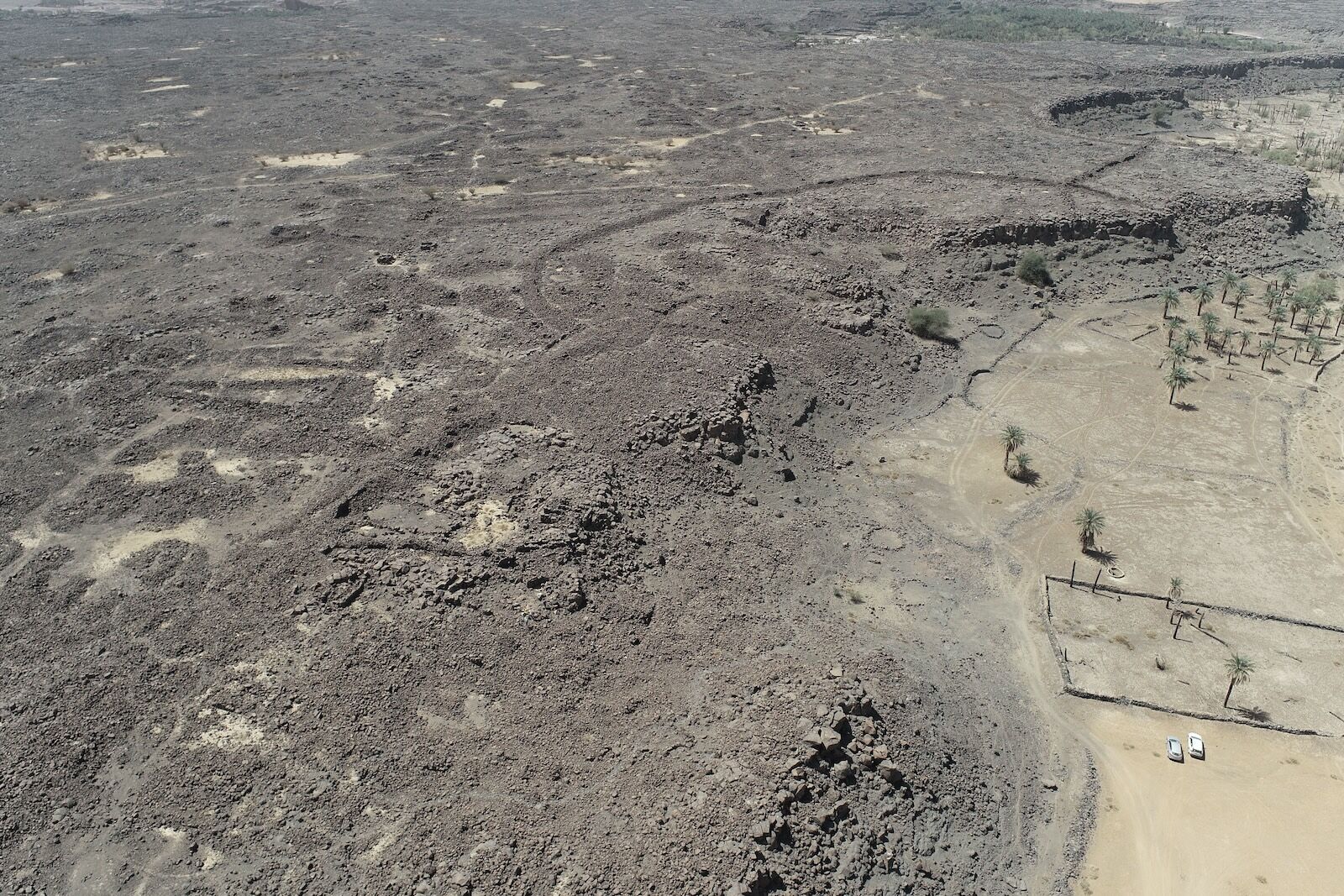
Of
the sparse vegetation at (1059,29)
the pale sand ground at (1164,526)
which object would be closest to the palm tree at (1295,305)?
the pale sand ground at (1164,526)

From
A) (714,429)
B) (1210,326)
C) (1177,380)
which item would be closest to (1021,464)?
(1177,380)

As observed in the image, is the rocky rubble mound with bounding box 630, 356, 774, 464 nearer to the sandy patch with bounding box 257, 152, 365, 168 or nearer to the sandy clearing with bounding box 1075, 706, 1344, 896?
the sandy clearing with bounding box 1075, 706, 1344, 896

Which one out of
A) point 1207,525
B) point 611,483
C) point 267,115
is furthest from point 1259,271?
point 267,115

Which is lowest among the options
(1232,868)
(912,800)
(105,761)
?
(1232,868)

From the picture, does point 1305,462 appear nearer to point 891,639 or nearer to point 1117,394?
point 1117,394

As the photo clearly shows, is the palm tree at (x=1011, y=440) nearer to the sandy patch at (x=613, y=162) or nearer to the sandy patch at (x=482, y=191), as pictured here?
the sandy patch at (x=613, y=162)

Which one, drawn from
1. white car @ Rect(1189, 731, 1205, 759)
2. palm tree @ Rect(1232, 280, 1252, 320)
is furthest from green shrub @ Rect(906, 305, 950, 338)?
white car @ Rect(1189, 731, 1205, 759)
